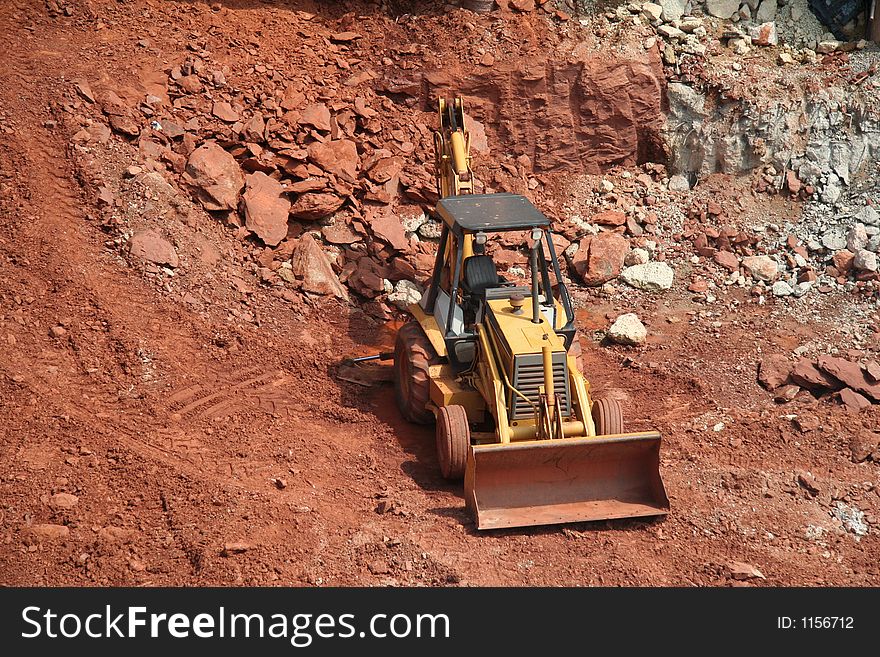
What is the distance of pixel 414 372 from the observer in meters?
10.2

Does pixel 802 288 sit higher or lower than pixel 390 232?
lower

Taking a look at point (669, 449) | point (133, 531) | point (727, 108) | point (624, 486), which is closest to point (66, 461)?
point (133, 531)

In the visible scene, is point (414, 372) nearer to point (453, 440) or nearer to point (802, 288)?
point (453, 440)

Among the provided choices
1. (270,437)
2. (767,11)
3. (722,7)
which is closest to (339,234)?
(270,437)

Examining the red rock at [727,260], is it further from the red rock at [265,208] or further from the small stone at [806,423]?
the red rock at [265,208]

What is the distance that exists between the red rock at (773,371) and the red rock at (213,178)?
671 cm

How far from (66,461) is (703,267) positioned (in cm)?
871

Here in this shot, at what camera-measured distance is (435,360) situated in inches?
405

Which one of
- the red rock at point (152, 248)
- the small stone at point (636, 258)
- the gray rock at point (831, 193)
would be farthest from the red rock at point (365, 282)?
the gray rock at point (831, 193)

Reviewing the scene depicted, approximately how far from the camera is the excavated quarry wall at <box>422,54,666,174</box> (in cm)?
1498

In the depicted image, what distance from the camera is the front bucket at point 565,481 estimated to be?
8.59 m

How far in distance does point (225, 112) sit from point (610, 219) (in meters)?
5.49

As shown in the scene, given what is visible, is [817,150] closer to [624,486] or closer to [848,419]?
[848,419]

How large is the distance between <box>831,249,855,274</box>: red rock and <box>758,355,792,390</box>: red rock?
233 cm
